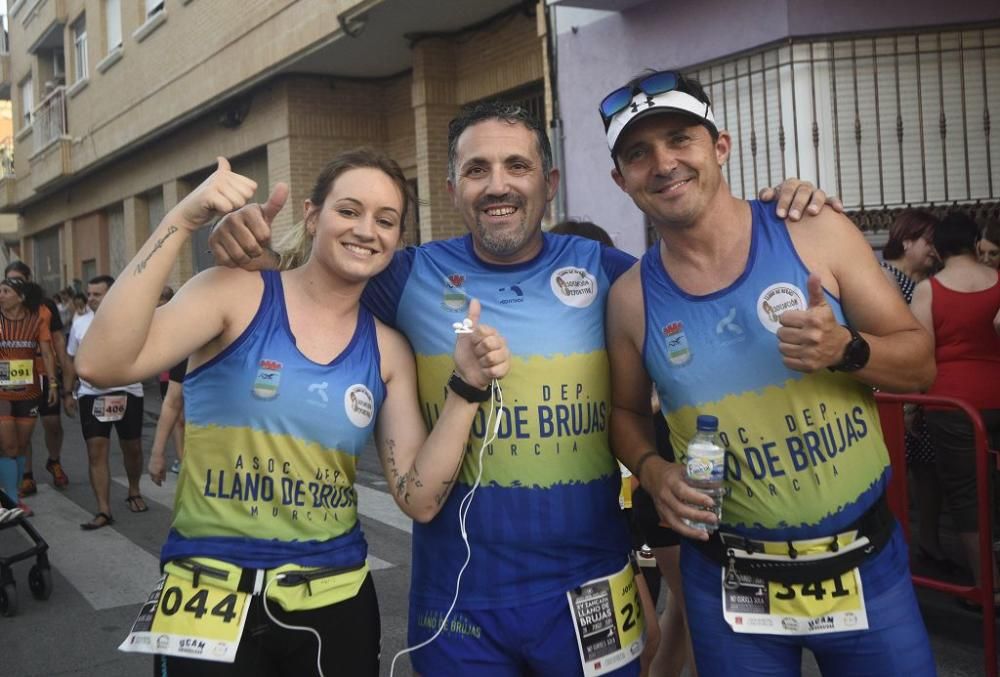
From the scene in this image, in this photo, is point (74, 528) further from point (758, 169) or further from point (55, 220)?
point (55, 220)

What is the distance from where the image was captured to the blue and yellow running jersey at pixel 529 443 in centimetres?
277

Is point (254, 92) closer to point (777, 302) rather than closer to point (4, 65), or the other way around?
point (777, 302)

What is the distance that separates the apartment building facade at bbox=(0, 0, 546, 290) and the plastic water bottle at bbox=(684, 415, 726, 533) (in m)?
8.79

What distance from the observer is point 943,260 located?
227 inches

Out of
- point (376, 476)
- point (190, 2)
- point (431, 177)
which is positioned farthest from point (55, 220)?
point (376, 476)

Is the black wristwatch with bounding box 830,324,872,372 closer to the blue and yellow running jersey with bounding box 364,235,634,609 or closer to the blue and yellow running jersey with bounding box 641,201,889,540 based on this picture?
the blue and yellow running jersey with bounding box 641,201,889,540

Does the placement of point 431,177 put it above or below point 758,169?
above

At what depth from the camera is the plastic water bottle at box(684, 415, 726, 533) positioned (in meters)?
2.43

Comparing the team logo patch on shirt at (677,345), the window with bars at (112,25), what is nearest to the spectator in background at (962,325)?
the team logo patch on shirt at (677,345)

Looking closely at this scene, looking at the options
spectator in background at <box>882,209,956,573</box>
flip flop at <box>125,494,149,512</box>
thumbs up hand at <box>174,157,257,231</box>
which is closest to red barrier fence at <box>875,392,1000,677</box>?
spectator in background at <box>882,209,956,573</box>

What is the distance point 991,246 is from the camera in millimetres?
6066

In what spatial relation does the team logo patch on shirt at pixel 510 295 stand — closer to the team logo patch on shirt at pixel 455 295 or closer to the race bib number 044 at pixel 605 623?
the team logo patch on shirt at pixel 455 295

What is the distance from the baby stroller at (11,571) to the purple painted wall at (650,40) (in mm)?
5984

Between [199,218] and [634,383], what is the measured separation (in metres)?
1.28
